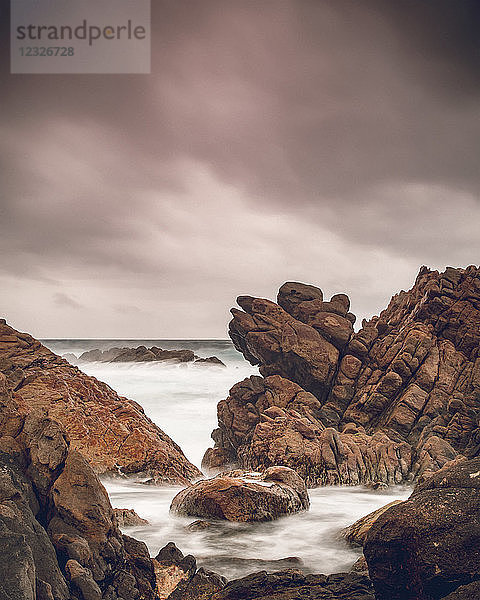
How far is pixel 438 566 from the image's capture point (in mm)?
5531

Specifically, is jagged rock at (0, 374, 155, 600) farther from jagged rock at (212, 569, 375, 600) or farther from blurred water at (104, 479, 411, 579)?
blurred water at (104, 479, 411, 579)

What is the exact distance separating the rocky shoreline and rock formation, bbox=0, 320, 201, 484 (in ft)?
0.17

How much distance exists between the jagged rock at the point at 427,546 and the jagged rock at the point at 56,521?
2.90 meters

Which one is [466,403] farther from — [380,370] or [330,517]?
[330,517]

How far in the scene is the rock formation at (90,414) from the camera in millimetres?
14164

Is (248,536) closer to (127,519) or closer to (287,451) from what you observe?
(127,519)

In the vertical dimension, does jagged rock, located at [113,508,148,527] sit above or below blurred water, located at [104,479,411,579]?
above

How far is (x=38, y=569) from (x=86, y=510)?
1.23m

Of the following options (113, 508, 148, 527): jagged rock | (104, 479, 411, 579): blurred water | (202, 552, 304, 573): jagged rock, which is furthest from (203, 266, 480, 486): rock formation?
(202, 552, 304, 573): jagged rock

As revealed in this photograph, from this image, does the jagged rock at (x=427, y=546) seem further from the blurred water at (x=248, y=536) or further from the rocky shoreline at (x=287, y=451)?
the blurred water at (x=248, y=536)

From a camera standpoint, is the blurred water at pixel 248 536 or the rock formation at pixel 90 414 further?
the rock formation at pixel 90 414

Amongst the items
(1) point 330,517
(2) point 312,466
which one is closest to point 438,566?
(1) point 330,517

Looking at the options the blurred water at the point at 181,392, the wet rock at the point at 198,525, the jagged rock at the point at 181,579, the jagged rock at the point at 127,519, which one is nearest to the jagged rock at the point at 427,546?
the jagged rock at the point at 181,579

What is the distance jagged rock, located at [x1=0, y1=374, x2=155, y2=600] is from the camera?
5.43m
